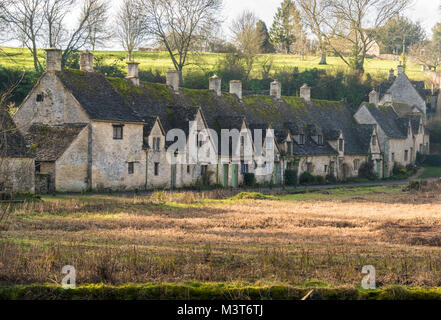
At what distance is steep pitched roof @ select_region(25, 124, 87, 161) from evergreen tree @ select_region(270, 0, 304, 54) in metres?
79.9

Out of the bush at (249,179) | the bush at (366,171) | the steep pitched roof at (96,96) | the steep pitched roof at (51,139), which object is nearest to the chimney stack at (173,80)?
the steep pitched roof at (96,96)

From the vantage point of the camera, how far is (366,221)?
28422mm

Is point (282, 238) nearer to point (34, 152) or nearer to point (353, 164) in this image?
point (34, 152)

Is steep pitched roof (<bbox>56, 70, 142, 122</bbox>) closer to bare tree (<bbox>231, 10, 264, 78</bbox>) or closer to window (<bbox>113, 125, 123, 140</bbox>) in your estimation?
window (<bbox>113, 125, 123, 140</bbox>)

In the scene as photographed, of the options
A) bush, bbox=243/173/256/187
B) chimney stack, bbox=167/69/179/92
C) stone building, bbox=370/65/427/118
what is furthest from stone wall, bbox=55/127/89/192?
stone building, bbox=370/65/427/118

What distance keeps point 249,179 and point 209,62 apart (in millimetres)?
45122

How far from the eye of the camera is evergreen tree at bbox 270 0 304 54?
118 metres

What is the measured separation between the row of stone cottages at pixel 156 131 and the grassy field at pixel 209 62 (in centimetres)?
1899

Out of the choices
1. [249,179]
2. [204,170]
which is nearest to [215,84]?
[249,179]

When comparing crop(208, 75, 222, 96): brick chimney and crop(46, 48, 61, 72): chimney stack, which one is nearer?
crop(46, 48, 61, 72): chimney stack

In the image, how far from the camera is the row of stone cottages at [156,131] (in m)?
42.9

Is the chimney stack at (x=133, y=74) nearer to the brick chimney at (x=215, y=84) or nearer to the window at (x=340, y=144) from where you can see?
the brick chimney at (x=215, y=84)

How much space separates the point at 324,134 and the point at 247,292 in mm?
53882
